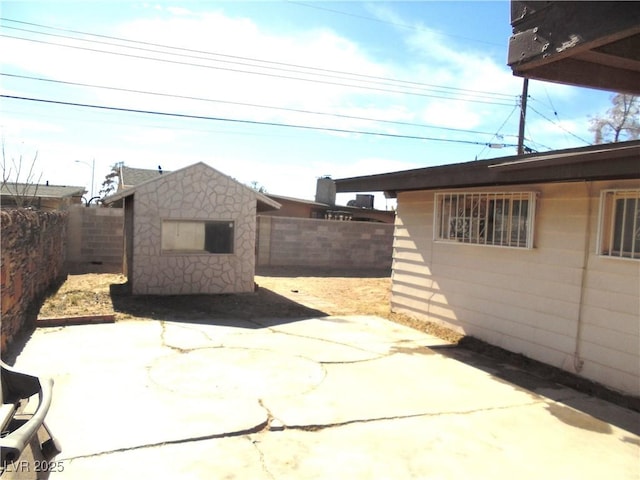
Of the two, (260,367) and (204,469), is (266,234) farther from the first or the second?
(204,469)

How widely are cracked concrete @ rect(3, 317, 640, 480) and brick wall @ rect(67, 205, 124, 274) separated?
351 inches

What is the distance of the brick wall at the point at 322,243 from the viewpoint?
1681 centimetres

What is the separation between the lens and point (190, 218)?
1019 centimetres

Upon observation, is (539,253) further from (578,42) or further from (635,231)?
(578,42)

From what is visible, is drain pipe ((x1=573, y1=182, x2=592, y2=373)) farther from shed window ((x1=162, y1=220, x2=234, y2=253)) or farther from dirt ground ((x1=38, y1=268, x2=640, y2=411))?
shed window ((x1=162, y1=220, x2=234, y2=253))

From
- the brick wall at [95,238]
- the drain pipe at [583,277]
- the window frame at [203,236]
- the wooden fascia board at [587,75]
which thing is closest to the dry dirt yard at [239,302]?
the window frame at [203,236]

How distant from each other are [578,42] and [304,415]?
3484mm

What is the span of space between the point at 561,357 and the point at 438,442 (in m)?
2.88

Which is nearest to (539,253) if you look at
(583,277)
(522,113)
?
(583,277)

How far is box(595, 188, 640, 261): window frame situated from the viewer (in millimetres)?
5113

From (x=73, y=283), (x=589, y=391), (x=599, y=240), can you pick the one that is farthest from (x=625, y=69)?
(x=73, y=283)

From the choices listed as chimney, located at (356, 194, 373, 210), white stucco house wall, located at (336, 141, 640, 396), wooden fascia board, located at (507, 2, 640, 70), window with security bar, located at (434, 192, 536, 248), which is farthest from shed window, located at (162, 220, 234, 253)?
chimney, located at (356, 194, 373, 210)

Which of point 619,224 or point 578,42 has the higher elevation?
point 578,42

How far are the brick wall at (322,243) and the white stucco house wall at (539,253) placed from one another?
8576 millimetres
